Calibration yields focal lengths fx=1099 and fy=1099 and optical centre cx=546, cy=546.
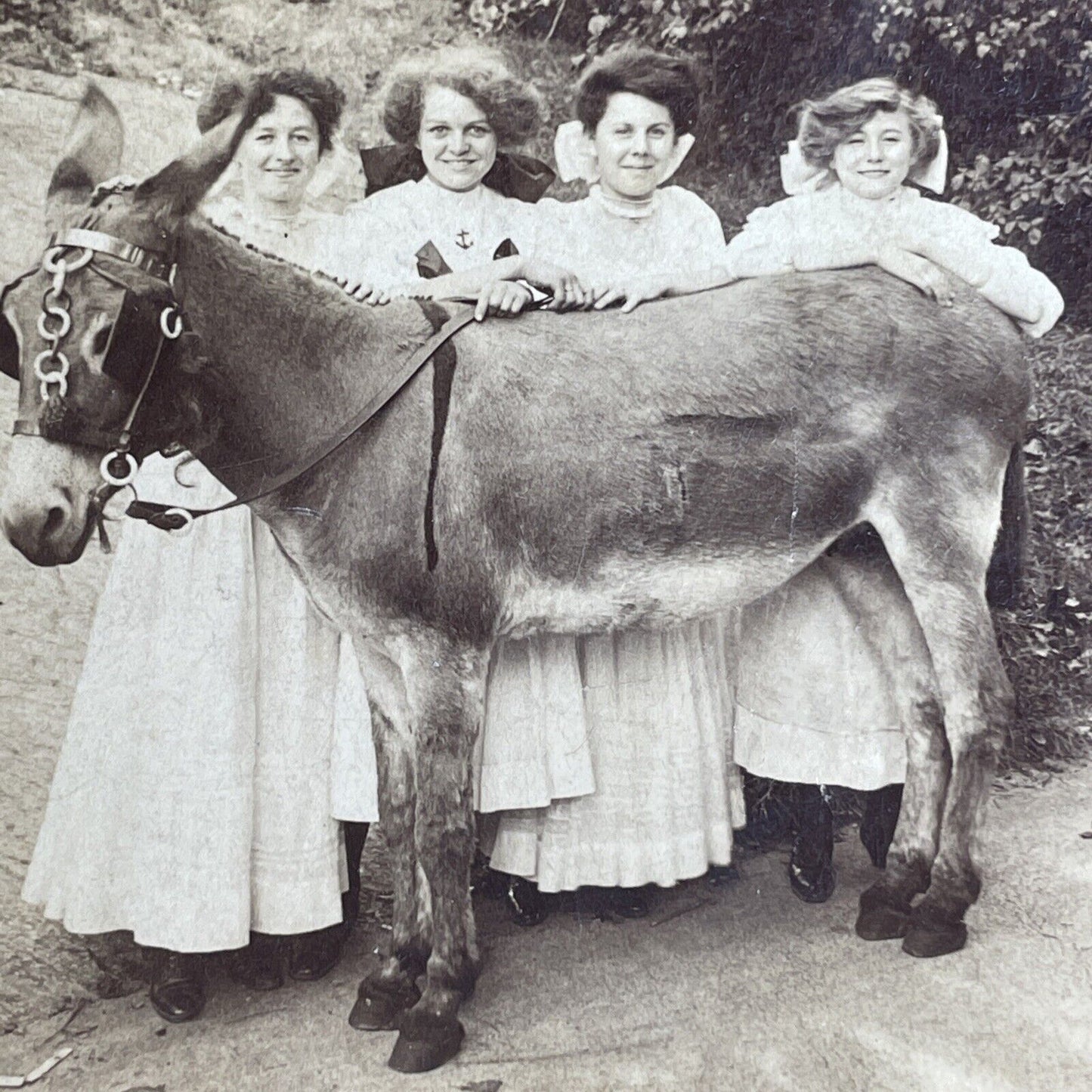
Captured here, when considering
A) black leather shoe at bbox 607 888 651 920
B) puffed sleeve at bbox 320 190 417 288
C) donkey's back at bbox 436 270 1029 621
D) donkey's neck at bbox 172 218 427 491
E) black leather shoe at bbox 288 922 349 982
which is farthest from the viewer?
black leather shoe at bbox 607 888 651 920

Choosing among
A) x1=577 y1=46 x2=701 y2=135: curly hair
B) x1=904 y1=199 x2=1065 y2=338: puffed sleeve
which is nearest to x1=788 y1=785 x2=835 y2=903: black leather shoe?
x1=904 y1=199 x2=1065 y2=338: puffed sleeve

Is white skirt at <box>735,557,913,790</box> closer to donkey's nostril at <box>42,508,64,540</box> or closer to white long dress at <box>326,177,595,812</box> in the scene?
white long dress at <box>326,177,595,812</box>

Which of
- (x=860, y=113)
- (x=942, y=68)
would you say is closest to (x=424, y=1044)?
(x=860, y=113)

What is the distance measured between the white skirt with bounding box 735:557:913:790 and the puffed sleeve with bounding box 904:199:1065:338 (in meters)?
0.76

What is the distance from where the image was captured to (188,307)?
232cm

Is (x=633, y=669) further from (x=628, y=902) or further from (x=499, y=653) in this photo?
(x=628, y=902)

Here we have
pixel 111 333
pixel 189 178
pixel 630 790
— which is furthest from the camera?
pixel 630 790

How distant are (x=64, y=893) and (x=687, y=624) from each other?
5.44 ft

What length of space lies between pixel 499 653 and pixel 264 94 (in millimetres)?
1405

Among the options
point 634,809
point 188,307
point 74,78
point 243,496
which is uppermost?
point 74,78

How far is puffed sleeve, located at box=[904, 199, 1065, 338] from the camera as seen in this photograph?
274cm

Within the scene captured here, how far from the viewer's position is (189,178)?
2326mm

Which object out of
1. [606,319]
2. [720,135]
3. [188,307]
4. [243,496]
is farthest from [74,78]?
[720,135]

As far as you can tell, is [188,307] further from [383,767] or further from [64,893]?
[64,893]
